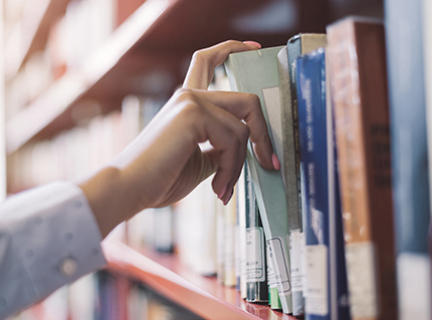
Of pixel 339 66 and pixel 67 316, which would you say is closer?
pixel 339 66

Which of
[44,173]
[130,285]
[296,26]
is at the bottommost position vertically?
[130,285]

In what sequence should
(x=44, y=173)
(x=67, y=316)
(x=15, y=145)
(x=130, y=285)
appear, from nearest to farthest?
(x=130, y=285), (x=67, y=316), (x=44, y=173), (x=15, y=145)

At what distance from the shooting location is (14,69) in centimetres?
302

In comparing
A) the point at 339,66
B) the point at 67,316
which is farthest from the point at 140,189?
the point at 67,316

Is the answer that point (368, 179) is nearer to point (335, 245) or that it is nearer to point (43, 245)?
point (335, 245)

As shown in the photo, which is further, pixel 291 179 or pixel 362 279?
Result: pixel 291 179

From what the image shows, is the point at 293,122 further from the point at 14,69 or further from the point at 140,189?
the point at 14,69

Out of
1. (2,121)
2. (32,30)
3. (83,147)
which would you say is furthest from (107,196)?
(2,121)

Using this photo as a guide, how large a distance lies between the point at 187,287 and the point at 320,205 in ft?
1.24

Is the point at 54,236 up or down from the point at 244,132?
down

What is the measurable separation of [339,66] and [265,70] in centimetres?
17

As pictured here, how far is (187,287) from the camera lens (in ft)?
2.36

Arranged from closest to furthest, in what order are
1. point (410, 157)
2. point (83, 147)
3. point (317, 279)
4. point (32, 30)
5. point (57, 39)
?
point (410, 157)
point (317, 279)
point (83, 147)
point (57, 39)
point (32, 30)

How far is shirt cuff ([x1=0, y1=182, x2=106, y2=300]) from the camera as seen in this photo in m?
0.47
